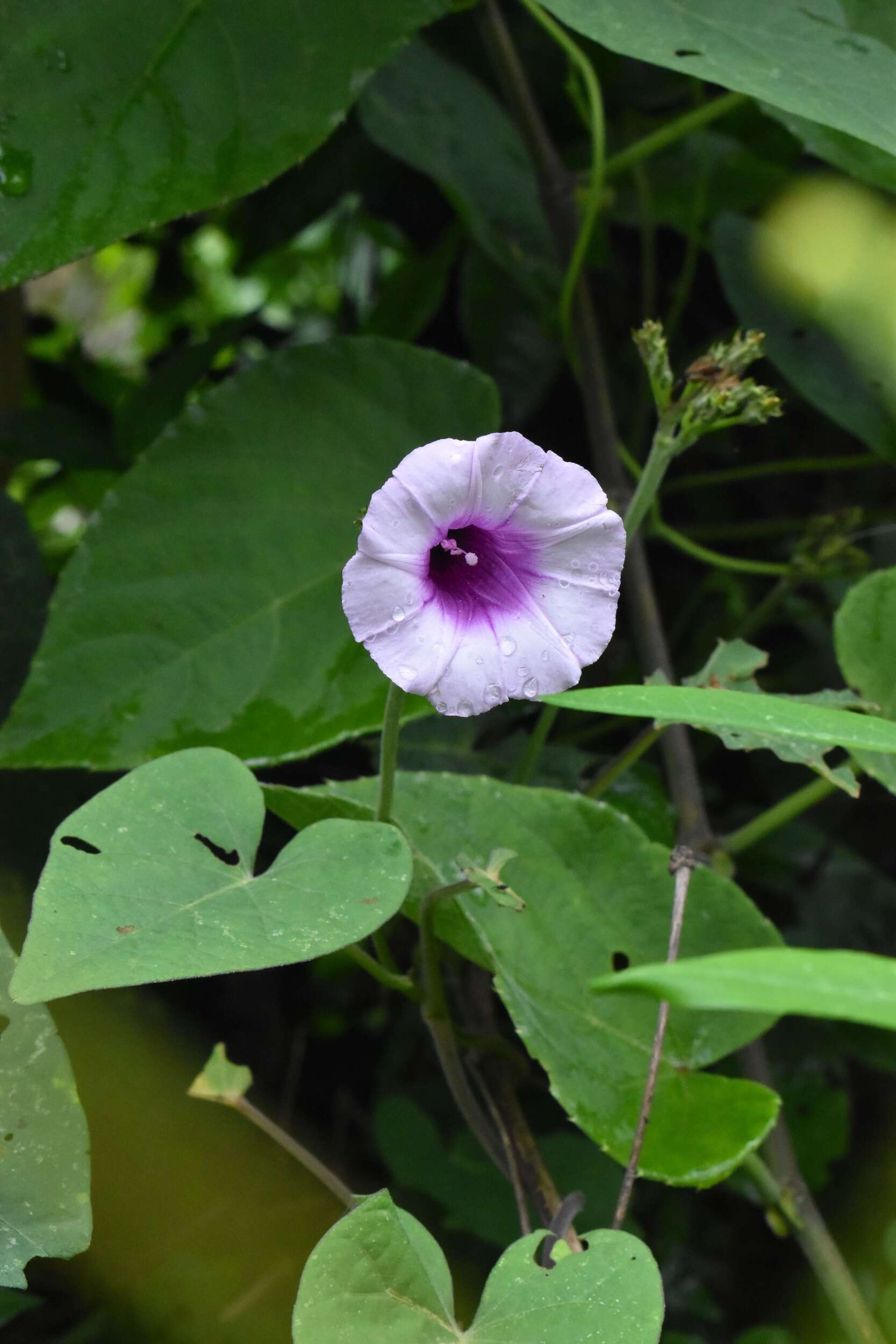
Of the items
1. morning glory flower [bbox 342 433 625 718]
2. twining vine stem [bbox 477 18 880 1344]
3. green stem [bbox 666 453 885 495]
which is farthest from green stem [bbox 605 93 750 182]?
morning glory flower [bbox 342 433 625 718]

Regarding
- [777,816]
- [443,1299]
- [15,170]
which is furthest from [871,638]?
[15,170]

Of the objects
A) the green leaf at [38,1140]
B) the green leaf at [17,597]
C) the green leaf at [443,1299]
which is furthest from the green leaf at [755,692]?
the green leaf at [17,597]

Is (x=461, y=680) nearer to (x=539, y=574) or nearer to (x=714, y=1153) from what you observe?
(x=539, y=574)

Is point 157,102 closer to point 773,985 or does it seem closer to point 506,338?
point 506,338

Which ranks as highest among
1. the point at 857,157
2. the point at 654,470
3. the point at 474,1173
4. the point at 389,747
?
the point at 857,157

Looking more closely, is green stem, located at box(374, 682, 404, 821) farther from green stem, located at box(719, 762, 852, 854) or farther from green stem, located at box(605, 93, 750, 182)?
green stem, located at box(605, 93, 750, 182)

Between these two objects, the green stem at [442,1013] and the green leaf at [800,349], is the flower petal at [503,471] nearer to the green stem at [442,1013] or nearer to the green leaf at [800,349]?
the green stem at [442,1013]
